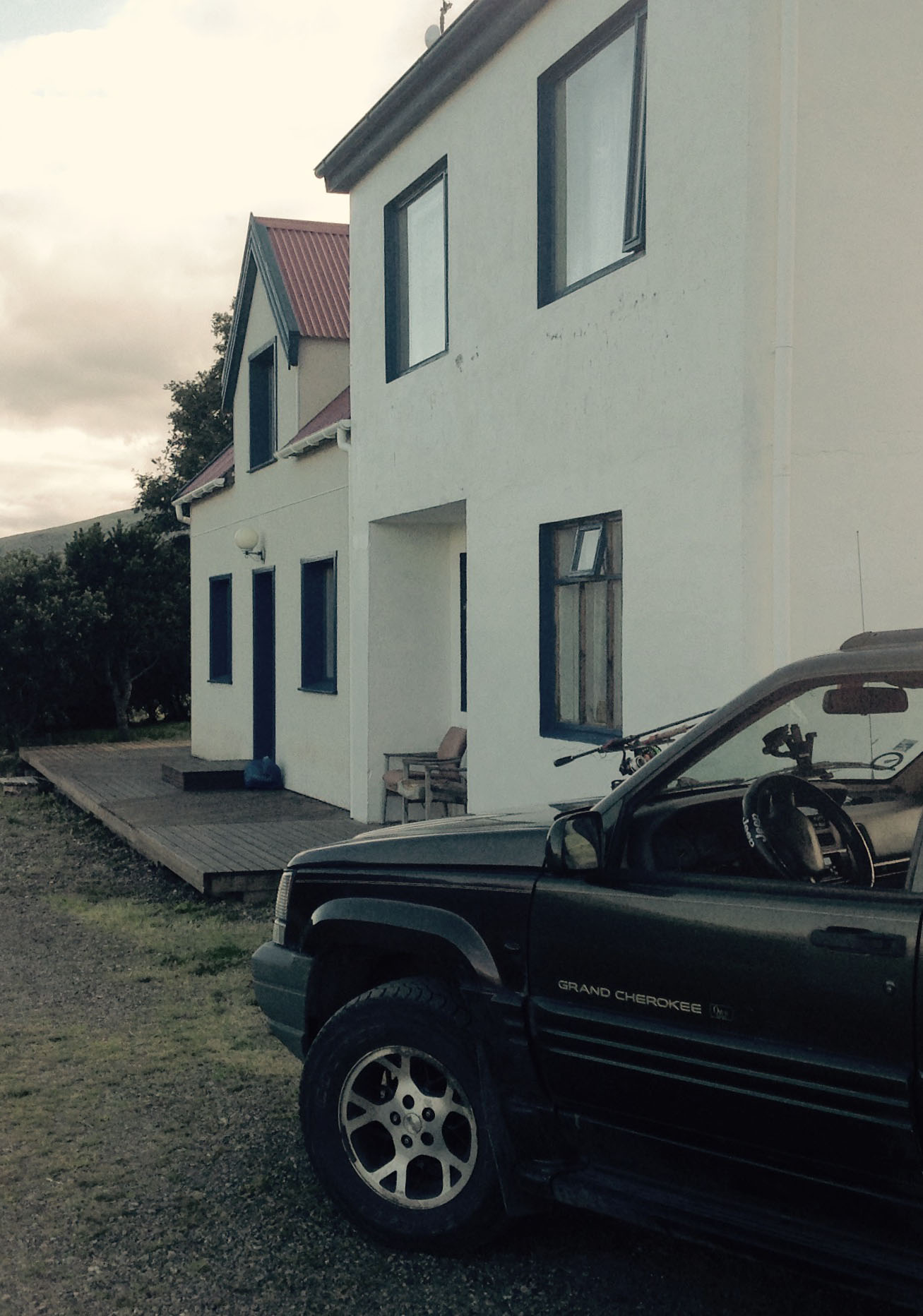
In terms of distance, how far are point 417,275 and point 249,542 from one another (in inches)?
223

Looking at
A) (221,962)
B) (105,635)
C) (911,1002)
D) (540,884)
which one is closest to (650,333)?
(221,962)

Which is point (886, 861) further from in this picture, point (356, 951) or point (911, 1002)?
point (356, 951)

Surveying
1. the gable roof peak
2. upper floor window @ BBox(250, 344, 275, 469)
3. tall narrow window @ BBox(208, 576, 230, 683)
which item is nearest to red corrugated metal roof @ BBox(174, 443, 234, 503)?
tall narrow window @ BBox(208, 576, 230, 683)

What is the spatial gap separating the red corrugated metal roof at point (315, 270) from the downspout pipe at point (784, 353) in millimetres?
9026

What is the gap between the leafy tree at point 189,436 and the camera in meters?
38.8

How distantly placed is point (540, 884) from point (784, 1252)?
3.59 ft

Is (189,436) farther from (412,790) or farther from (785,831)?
(785,831)

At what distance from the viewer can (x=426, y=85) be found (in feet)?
35.2

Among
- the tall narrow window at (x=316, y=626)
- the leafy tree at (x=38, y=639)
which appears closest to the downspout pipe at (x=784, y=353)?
the tall narrow window at (x=316, y=626)

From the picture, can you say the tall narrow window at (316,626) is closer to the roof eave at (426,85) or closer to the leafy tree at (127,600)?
the roof eave at (426,85)

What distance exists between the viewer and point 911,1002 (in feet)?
9.45

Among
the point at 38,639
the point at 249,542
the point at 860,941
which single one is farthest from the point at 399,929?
the point at 38,639

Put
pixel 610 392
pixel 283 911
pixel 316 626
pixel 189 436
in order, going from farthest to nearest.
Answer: pixel 189 436, pixel 316 626, pixel 610 392, pixel 283 911

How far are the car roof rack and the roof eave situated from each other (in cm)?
718
